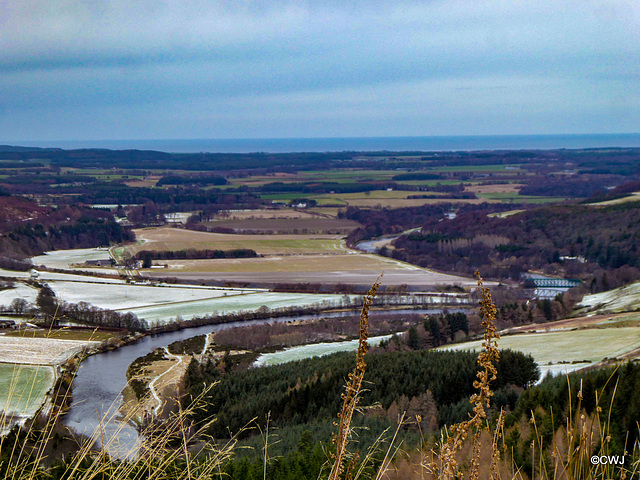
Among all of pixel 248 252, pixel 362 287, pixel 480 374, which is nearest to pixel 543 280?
pixel 362 287

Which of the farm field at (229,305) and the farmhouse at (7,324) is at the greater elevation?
the farmhouse at (7,324)

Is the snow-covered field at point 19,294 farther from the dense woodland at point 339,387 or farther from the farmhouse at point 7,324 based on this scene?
the dense woodland at point 339,387

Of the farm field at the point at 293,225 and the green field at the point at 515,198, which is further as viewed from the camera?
the green field at the point at 515,198

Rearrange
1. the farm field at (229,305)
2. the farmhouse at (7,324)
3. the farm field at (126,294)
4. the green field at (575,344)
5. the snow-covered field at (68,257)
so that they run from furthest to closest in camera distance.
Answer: the snow-covered field at (68,257)
the farm field at (126,294)
the farm field at (229,305)
the farmhouse at (7,324)
the green field at (575,344)

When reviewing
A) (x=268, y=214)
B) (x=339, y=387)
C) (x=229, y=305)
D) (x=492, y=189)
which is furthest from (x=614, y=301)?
(x=492, y=189)

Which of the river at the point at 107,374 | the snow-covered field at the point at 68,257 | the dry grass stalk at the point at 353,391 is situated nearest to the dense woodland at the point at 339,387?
the river at the point at 107,374

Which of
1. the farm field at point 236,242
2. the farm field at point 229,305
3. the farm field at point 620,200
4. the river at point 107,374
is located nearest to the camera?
the river at point 107,374

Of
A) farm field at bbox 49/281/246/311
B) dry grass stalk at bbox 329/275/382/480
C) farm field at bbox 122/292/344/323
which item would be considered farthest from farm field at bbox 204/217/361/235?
dry grass stalk at bbox 329/275/382/480

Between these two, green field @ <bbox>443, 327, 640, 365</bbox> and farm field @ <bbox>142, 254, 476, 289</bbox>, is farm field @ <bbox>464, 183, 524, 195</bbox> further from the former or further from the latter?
green field @ <bbox>443, 327, 640, 365</bbox>

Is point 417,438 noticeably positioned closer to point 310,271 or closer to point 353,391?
point 353,391
